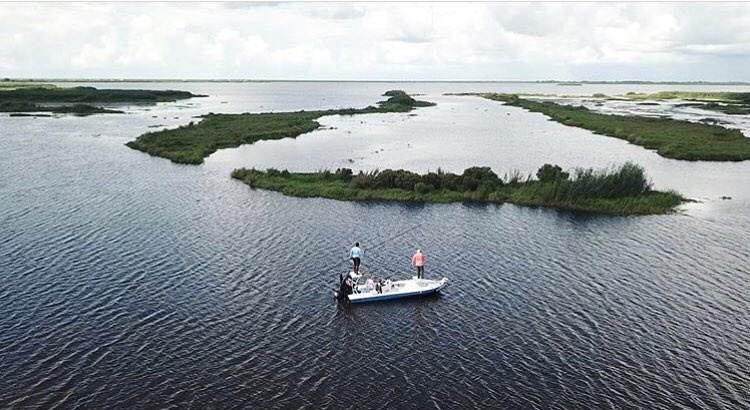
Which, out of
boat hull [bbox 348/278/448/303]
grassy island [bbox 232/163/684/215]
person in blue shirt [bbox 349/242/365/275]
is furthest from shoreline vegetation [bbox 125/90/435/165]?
boat hull [bbox 348/278/448/303]

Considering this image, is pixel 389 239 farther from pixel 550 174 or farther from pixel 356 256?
pixel 550 174

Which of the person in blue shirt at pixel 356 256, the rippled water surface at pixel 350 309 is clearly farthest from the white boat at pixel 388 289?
the person in blue shirt at pixel 356 256

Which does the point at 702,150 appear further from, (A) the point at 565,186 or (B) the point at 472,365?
(B) the point at 472,365

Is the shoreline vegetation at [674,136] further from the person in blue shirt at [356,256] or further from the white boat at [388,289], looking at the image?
the person in blue shirt at [356,256]

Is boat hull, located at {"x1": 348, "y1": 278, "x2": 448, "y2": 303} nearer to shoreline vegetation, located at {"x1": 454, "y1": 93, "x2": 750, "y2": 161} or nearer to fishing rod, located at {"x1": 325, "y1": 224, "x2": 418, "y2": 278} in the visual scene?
fishing rod, located at {"x1": 325, "y1": 224, "x2": 418, "y2": 278}

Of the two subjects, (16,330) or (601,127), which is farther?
(601,127)

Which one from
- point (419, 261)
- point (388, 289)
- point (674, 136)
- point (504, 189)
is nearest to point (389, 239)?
point (419, 261)

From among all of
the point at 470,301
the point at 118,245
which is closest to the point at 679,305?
the point at 470,301
